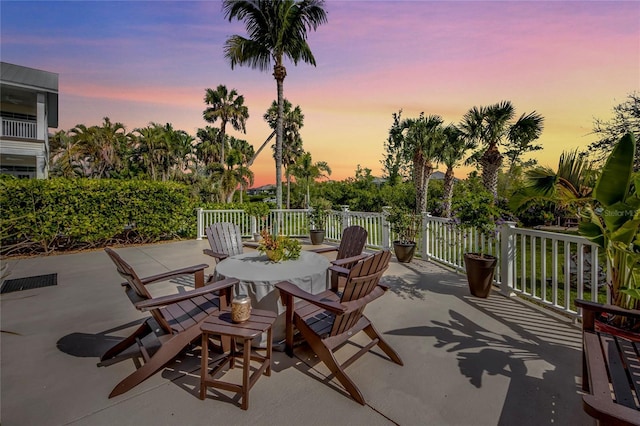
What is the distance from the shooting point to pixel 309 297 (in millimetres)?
2295

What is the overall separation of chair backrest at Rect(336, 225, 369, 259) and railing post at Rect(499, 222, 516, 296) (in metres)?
1.94

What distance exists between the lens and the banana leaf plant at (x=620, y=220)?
2.26 metres

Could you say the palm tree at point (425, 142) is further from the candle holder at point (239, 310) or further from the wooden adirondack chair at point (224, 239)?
the candle holder at point (239, 310)

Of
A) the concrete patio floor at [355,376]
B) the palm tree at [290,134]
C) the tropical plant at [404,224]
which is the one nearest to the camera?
the concrete patio floor at [355,376]

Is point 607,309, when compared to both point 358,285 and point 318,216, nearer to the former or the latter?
point 358,285

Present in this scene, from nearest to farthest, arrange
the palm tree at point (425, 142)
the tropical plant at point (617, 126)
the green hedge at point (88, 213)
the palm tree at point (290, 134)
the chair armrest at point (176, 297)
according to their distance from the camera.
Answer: the chair armrest at point (176, 297) → the green hedge at point (88, 213) → the tropical plant at point (617, 126) → the palm tree at point (425, 142) → the palm tree at point (290, 134)

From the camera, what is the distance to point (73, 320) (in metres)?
3.29

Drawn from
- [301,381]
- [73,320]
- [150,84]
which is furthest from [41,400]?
[150,84]

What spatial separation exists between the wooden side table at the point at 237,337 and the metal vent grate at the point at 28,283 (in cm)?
442

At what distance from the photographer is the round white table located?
2.58 metres

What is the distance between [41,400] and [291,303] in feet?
6.15

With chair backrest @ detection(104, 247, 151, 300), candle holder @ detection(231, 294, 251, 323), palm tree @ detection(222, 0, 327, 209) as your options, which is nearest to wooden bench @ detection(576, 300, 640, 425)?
candle holder @ detection(231, 294, 251, 323)

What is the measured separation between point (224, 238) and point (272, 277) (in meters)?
1.92


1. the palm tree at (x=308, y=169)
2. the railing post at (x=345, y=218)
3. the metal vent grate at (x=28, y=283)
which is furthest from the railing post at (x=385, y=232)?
the palm tree at (x=308, y=169)
